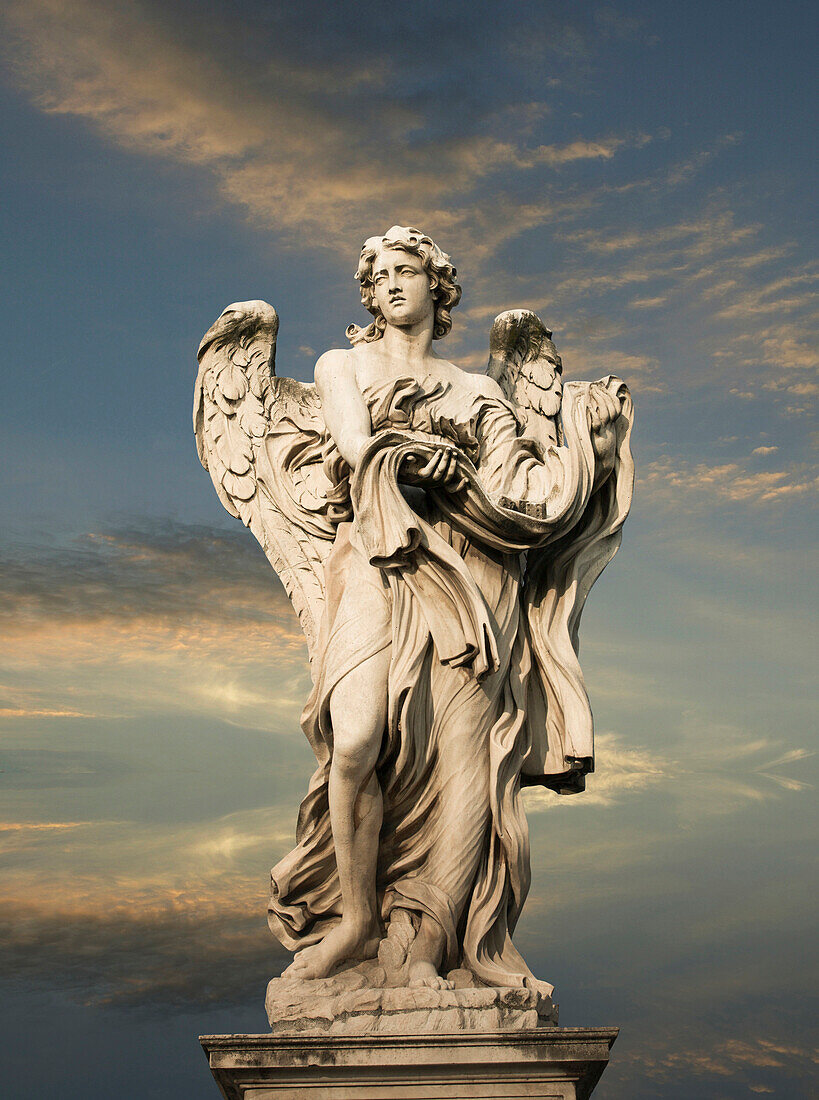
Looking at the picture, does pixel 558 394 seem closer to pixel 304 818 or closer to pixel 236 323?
pixel 236 323

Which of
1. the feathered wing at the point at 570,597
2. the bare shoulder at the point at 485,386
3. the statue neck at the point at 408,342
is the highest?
the statue neck at the point at 408,342

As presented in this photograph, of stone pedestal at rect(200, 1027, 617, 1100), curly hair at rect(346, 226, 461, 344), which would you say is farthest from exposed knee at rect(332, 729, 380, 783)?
curly hair at rect(346, 226, 461, 344)

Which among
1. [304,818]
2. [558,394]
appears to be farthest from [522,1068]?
[558,394]

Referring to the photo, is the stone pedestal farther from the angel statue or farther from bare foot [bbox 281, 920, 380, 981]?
bare foot [bbox 281, 920, 380, 981]

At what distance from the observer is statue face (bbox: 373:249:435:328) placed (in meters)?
6.89

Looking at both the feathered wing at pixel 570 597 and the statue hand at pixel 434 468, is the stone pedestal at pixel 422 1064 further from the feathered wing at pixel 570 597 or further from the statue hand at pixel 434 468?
the statue hand at pixel 434 468

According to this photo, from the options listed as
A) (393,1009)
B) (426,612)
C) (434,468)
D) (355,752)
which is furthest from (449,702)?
(393,1009)

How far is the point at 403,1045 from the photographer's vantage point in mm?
5316

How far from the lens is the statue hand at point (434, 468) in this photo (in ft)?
20.3

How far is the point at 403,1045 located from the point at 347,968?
0.69 m

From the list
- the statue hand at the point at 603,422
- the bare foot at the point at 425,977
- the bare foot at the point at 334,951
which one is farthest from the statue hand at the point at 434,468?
the bare foot at the point at 425,977

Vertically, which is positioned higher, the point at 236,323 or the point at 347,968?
the point at 236,323

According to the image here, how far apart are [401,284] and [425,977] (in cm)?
362

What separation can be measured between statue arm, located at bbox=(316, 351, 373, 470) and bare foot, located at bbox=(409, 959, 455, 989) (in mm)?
2417
